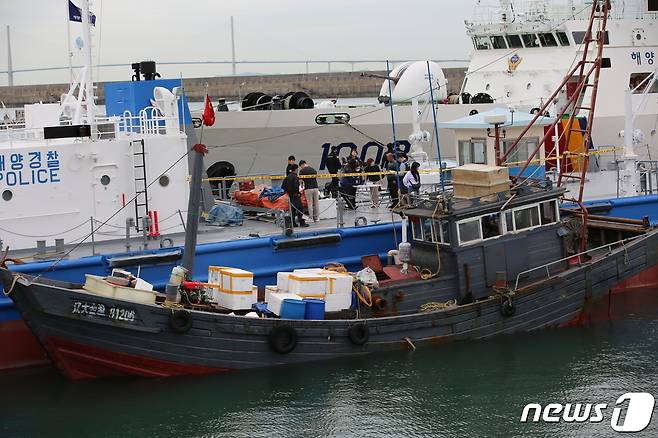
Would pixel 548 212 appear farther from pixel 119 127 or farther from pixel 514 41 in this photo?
pixel 514 41

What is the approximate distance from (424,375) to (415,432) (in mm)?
2083

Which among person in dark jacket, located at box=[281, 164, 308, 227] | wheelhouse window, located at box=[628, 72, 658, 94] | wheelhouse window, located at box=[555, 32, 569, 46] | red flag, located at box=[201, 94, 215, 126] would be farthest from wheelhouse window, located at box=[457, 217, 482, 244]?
wheelhouse window, located at box=[555, 32, 569, 46]

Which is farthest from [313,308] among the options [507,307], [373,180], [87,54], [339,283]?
[373,180]

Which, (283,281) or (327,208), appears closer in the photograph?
(283,281)

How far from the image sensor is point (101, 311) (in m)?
14.3

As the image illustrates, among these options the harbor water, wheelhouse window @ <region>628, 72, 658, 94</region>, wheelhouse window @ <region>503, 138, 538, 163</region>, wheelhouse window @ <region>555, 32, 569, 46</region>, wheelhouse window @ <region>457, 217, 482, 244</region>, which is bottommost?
the harbor water

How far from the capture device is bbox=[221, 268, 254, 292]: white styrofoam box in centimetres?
1509

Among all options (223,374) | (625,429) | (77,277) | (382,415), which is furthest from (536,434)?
(77,277)

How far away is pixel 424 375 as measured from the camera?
15039 mm

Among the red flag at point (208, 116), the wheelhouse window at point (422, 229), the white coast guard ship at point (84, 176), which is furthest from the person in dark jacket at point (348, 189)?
the red flag at point (208, 116)

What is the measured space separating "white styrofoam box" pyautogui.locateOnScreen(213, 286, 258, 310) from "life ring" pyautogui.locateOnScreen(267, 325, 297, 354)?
0.66 meters

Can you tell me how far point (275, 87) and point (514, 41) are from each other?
183 feet

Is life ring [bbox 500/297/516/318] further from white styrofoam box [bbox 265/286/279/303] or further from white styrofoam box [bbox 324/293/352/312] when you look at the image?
white styrofoam box [bbox 265/286/279/303]

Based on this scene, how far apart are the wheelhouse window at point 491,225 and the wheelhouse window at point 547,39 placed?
1372 cm
